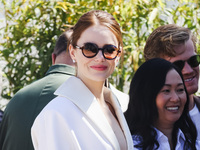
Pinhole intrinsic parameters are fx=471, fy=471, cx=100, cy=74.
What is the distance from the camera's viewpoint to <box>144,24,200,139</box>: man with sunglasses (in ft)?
8.96

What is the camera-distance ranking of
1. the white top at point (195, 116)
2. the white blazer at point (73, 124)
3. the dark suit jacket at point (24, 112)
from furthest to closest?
the dark suit jacket at point (24, 112) → the white top at point (195, 116) → the white blazer at point (73, 124)

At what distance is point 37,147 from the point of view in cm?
200

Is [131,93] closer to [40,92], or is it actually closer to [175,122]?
[175,122]

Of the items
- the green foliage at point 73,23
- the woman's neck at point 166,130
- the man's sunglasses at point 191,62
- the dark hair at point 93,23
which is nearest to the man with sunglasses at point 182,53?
the man's sunglasses at point 191,62

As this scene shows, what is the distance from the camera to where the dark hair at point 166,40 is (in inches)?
110

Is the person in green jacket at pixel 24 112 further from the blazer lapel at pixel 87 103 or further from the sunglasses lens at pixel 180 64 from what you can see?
the blazer lapel at pixel 87 103

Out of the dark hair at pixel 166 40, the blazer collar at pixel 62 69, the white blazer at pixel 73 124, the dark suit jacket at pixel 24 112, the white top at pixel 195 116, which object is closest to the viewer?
the white blazer at pixel 73 124

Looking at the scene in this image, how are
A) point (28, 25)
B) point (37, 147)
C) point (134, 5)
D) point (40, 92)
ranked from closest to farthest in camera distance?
point (37, 147), point (40, 92), point (134, 5), point (28, 25)

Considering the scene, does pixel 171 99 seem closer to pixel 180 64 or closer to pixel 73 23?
pixel 180 64

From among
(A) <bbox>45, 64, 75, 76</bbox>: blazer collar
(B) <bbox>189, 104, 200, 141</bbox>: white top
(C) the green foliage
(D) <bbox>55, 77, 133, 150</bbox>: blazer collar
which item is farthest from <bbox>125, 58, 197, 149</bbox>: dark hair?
(C) the green foliage

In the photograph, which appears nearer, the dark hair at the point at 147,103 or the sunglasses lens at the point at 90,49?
the sunglasses lens at the point at 90,49

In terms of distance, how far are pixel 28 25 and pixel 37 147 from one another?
7.66 ft

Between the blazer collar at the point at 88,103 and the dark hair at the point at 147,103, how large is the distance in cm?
28

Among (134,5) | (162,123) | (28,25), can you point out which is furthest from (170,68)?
(28,25)
